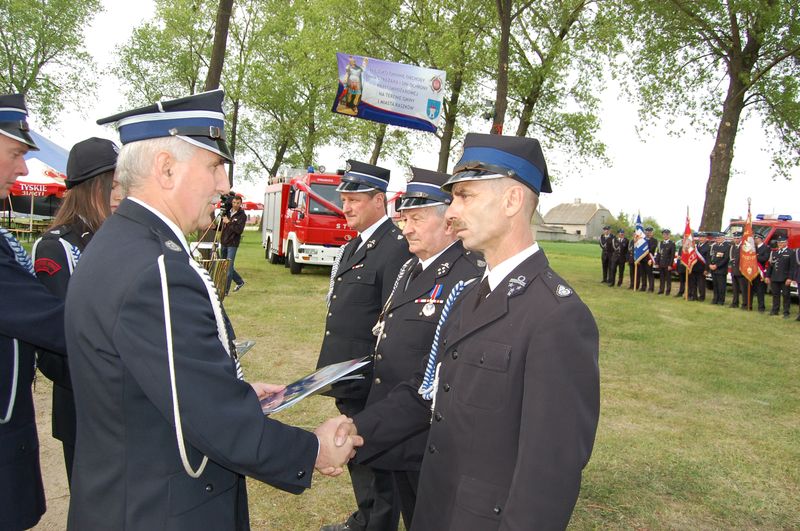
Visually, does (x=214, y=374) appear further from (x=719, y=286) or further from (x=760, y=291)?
(x=719, y=286)

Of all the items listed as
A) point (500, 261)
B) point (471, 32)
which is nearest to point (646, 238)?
point (471, 32)

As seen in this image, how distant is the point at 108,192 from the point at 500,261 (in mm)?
2267

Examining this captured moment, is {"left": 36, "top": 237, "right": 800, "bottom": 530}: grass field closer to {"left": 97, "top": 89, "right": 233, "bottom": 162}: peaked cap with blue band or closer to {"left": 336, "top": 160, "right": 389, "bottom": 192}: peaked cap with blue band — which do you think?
{"left": 336, "top": 160, "right": 389, "bottom": 192}: peaked cap with blue band

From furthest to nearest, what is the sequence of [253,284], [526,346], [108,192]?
[253,284], [108,192], [526,346]

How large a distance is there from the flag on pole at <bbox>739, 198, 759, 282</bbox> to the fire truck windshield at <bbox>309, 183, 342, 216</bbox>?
11.8 meters

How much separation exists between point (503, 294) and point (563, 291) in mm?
227

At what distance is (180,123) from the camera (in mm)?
1856

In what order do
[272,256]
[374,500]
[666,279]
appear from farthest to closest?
[272,256]
[666,279]
[374,500]

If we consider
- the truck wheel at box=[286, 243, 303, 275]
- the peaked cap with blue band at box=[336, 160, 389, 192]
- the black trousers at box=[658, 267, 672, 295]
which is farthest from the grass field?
the black trousers at box=[658, 267, 672, 295]

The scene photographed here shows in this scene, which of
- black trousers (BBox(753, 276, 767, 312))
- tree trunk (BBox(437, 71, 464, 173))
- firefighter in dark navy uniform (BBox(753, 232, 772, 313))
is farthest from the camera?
tree trunk (BBox(437, 71, 464, 173))

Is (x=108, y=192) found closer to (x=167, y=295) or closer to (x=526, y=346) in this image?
(x=167, y=295)

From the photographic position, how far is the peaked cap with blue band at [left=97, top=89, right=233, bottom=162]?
72.3 inches

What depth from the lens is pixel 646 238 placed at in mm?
19438

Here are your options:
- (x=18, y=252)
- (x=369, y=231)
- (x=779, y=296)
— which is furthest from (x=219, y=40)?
(x=779, y=296)
